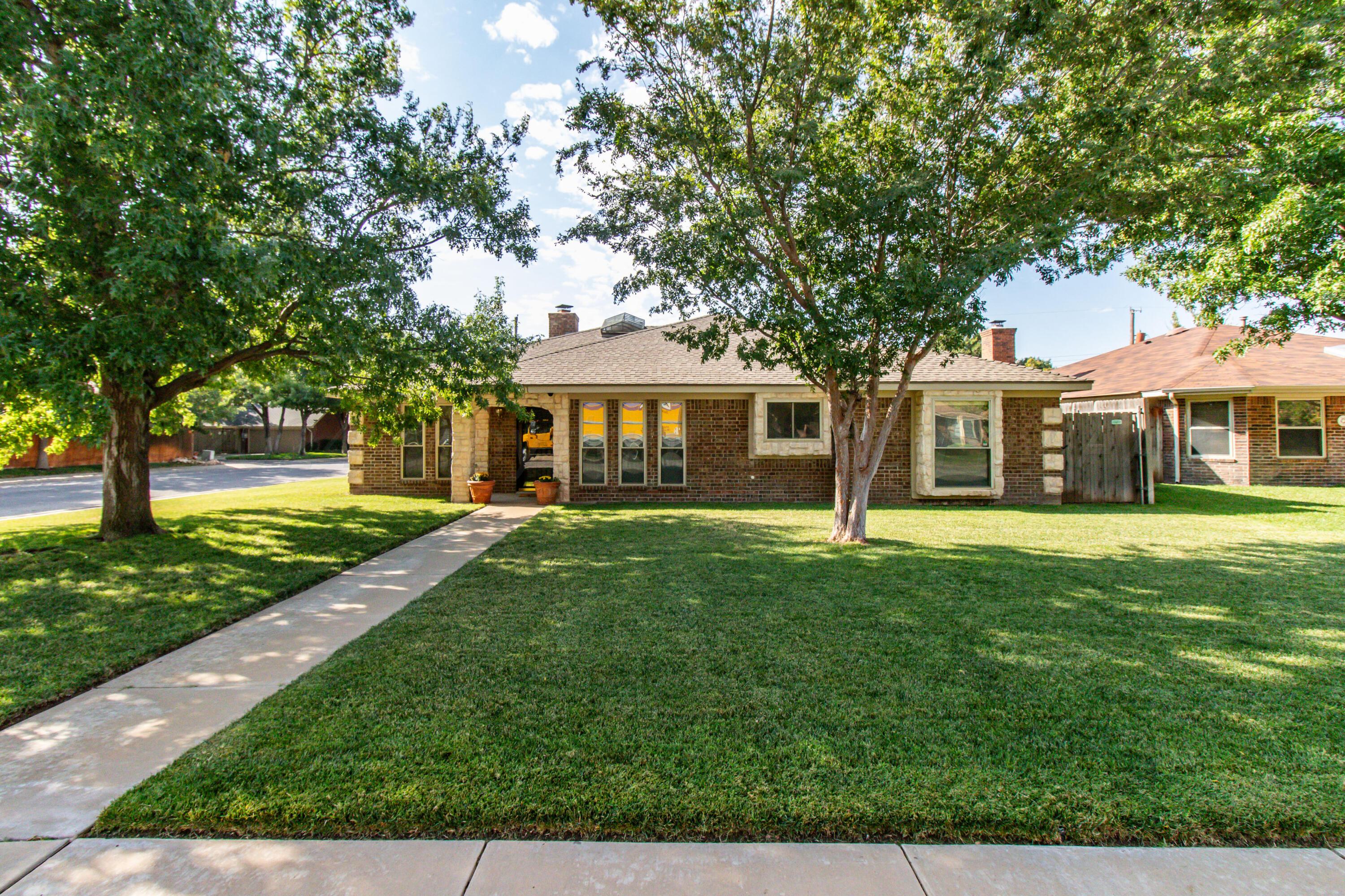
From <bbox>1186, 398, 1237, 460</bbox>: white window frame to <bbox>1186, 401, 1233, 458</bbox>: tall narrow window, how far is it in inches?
0.5

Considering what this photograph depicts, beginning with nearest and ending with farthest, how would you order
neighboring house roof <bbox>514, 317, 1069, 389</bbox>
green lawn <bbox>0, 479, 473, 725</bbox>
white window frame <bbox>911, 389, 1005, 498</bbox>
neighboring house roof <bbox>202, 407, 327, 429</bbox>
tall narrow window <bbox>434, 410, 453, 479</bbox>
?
green lawn <bbox>0, 479, 473, 725</bbox>, neighboring house roof <bbox>514, 317, 1069, 389</bbox>, white window frame <bbox>911, 389, 1005, 498</bbox>, tall narrow window <bbox>434, 410, 453, 479</bbox>, neighboring house roof <bbox>202, 407, 327, 429</bbox>

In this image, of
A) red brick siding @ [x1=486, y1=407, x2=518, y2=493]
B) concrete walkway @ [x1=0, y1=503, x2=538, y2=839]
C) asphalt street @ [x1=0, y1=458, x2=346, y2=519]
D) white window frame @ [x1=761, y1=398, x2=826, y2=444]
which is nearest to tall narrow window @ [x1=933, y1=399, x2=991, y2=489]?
white window frame @ [x1=761, y1=398, x2=826, y2=444]

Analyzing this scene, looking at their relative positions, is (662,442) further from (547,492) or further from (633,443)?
(547,492)

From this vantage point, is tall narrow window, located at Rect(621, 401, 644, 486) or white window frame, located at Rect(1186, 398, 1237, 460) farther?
white window frame, located at Rect(1186, 398, 1237, 460)

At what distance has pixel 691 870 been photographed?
7.20 ft

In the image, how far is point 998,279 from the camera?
695 cm

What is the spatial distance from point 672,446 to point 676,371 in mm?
1692

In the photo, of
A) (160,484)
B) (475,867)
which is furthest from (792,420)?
(160,484)

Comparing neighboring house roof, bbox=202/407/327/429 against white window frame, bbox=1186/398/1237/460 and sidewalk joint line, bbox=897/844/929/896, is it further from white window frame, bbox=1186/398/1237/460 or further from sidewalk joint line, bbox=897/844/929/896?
sidewalk joint line, bbox=897/844/929/896

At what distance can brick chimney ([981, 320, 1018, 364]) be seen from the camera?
15961 millimetres

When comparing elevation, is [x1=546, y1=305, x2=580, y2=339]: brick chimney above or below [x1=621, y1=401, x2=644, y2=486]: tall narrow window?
above

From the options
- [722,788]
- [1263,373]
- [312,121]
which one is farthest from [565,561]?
[1263,373]

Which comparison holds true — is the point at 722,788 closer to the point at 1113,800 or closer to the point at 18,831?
the point at 1113,800

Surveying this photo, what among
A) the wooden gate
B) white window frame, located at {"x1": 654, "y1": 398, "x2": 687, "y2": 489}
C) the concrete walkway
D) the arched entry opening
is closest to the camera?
the concrete walkway
